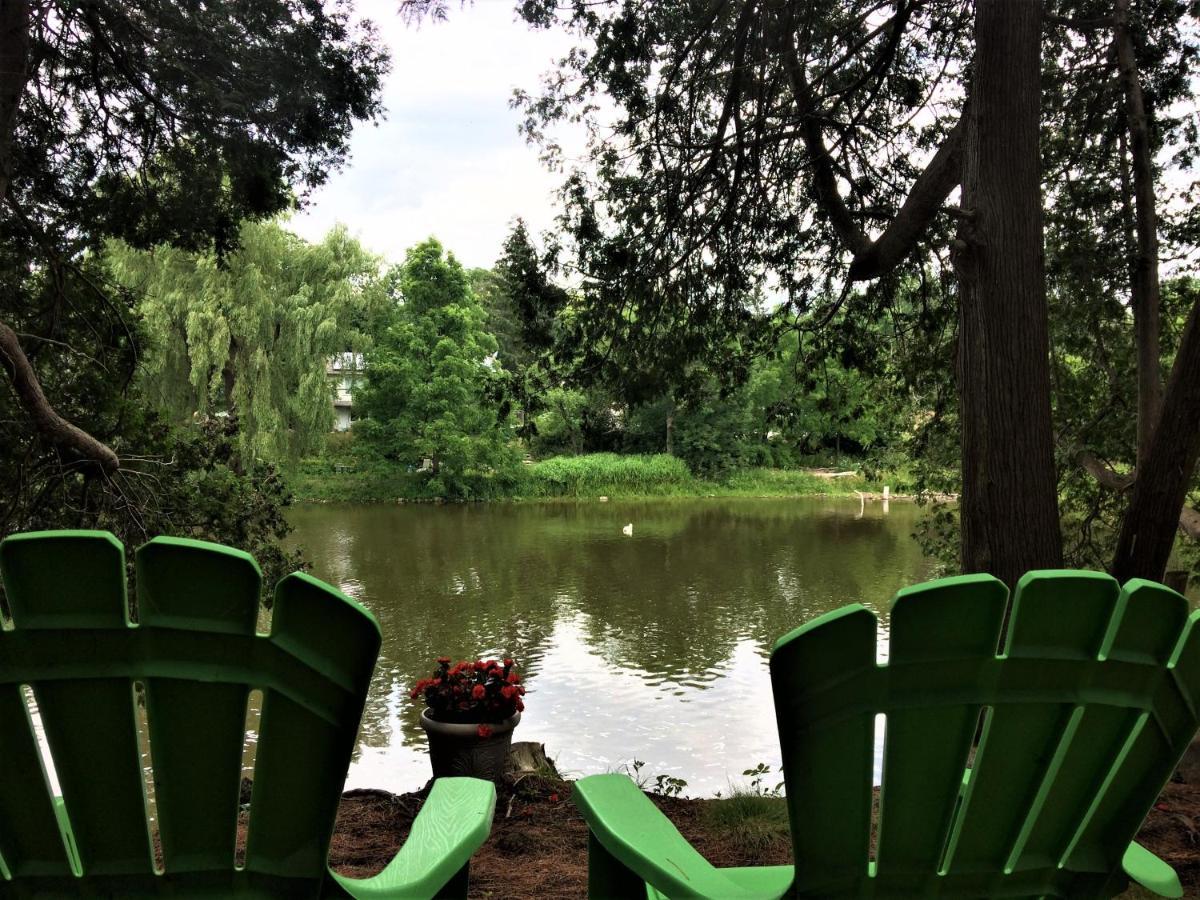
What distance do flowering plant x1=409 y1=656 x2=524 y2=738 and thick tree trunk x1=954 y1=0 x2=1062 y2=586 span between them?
1.84 metres

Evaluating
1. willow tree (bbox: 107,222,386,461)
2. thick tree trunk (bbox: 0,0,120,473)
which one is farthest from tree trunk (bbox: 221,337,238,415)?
thick tree trunk (bbox: 0,0,120,473)

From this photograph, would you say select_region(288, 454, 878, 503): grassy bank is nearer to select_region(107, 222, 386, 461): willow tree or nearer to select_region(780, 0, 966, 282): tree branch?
select_region(107, 222, 386, 461): willow tree

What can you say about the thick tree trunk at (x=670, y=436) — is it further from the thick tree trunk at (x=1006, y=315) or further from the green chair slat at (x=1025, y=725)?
the green chair slat at (x=1025, y=725)

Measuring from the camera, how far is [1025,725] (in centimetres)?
89

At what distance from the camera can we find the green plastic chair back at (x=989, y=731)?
816 millimetres

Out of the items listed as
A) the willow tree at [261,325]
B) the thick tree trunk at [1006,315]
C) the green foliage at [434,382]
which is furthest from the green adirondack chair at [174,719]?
the green foliage at [434,382]

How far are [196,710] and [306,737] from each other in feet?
0.34

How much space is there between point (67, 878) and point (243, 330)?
15.9 m

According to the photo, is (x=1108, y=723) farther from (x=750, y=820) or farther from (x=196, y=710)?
(x=750, y=820)

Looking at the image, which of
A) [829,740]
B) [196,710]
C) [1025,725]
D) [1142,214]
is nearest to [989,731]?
[1025,725]

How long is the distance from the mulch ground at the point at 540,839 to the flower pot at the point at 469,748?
4.1 inches

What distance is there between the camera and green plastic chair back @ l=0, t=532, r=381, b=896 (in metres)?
0.76

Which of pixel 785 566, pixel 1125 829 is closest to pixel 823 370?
pixel 1125 829

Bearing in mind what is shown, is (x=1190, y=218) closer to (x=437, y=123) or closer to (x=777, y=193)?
(x=777, y=193)
